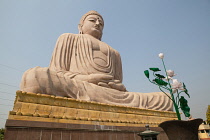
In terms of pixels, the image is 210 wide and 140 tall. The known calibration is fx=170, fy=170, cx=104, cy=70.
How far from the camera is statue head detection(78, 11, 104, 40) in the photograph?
845 centimetres

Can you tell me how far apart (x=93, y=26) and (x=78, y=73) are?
11.0 ft

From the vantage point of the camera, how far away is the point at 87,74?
251 inches

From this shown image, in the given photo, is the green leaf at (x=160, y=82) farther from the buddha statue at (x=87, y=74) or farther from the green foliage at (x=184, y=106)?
the buddha statue at (x=87, y=74)

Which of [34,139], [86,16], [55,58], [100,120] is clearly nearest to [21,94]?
[34,139]

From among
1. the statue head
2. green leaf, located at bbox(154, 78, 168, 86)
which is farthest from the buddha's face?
green leaf, located at bbox(154, 78, 168, 86)

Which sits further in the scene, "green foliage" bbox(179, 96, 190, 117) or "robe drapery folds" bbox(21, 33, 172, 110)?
"robe drapery folds" bbox(21, 33, 172, 110)

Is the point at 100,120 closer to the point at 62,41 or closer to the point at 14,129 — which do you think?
the point at 14,129

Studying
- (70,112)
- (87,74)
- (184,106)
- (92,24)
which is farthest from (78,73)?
(184,106)

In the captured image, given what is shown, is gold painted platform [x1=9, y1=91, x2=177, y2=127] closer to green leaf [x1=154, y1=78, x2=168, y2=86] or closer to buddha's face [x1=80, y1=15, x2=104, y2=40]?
green leaf [x1=154, y1=78, x2=168, y2=86]

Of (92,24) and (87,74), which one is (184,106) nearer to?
(87,74)

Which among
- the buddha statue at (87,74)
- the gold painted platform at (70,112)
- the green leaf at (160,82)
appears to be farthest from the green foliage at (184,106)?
the buddha statue at (87,74)

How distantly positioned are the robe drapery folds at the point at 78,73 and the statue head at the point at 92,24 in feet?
3.38

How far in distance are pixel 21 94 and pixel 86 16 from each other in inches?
246

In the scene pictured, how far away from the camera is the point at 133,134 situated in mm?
4316
